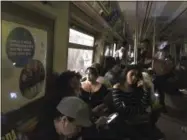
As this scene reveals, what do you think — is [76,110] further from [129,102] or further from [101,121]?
[129,102]

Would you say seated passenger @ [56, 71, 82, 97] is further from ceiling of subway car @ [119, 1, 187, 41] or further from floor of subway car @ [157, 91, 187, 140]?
ceiling of subway car @ [119, 1, 187, 41]

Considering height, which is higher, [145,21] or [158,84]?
[145,21]

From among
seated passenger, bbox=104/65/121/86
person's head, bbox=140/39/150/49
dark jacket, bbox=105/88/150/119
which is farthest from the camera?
person's head, bbox=140/39/150/49

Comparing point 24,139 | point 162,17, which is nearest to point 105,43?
point 162,17

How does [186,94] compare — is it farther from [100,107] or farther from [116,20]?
[116,20]

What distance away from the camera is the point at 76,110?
98 cm

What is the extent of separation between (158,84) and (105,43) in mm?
996

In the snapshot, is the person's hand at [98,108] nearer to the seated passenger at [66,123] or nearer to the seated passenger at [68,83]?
the seated passenger at [68,83]

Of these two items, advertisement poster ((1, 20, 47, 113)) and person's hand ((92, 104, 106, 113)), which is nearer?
advertisement poster ((1, 20, 47, 113))

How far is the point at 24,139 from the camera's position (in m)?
1.06

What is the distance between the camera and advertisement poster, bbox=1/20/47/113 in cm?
96

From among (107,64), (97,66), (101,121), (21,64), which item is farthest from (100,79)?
(21,64)

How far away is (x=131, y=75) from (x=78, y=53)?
1.09ft

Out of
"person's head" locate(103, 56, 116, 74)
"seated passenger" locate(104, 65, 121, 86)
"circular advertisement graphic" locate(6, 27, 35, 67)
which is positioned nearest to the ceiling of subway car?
"person's head" locate(103, 56, 116, 74)
